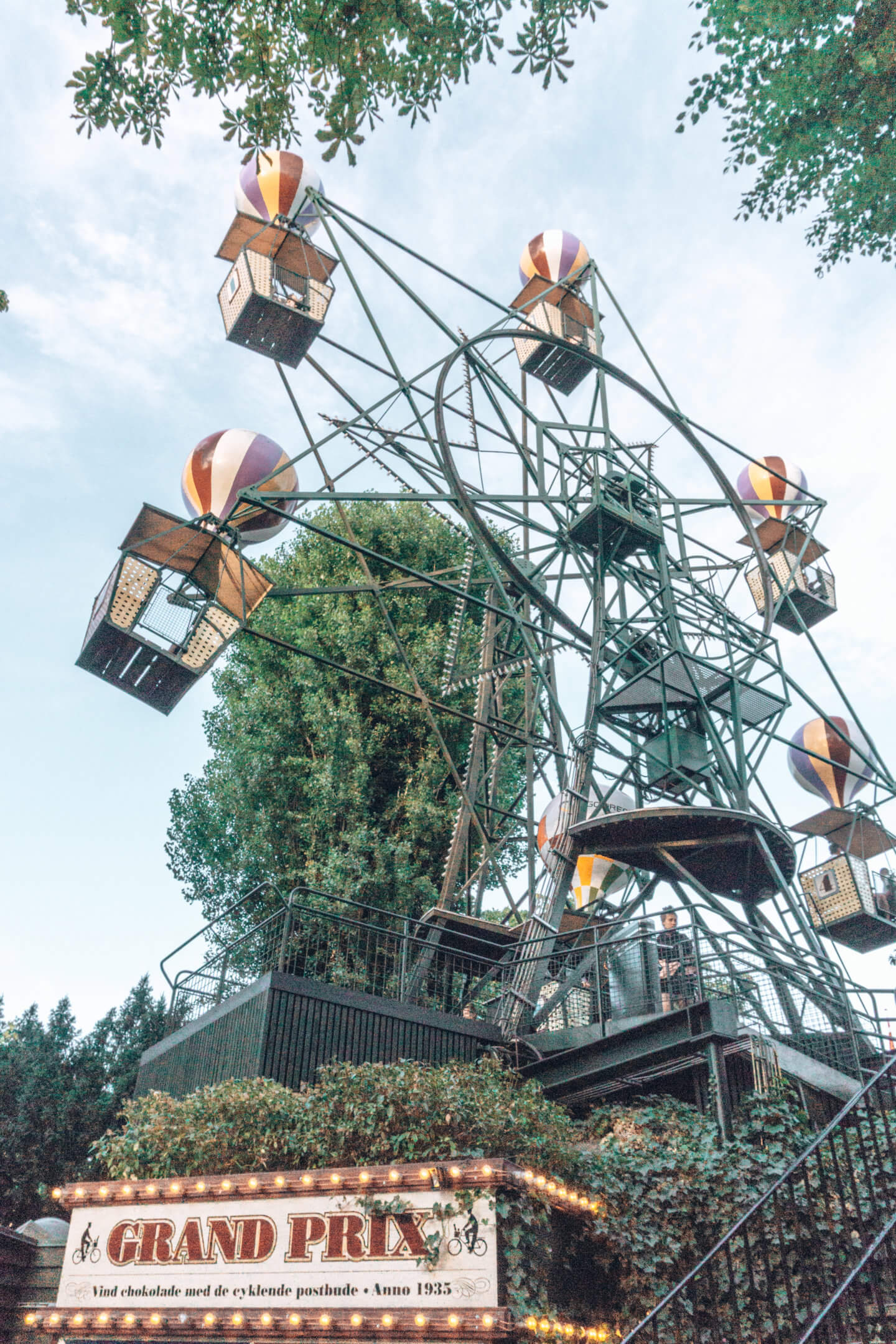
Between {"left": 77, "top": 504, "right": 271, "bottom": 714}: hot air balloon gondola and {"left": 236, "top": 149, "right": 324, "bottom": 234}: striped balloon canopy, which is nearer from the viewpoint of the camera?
{"left": 77, "top": 504, "right": 271, "bottom": 714}: hot air balloon gondola

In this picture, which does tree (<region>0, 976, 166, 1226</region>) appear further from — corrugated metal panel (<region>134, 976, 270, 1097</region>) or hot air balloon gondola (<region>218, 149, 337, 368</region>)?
hot air balloon gondola (<region>218, 149, 337, 368</region>)

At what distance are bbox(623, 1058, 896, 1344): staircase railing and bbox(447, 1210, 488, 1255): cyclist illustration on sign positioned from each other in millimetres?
1076

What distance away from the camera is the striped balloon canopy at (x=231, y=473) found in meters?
12.9

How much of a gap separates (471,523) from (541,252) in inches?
269

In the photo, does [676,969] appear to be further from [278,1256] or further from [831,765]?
[831,765]

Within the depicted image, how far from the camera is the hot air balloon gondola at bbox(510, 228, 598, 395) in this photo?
18406 mm

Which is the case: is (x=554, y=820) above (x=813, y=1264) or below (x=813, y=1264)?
above

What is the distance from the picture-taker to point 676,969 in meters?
12.4

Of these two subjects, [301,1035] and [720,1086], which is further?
[301,1035]

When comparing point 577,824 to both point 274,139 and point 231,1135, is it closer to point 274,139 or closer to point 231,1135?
point 231,1135

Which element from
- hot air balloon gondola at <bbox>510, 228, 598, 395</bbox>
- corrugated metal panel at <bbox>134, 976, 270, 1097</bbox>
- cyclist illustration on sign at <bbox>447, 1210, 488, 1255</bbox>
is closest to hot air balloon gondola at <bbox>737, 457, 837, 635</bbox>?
hot air balloon gondola at <bbox>510, 228, 598, 395</bbox>

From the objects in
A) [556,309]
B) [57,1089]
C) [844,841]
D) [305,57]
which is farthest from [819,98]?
[57,1089]

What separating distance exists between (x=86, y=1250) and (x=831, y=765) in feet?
47.7

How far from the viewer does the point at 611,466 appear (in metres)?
17.2
